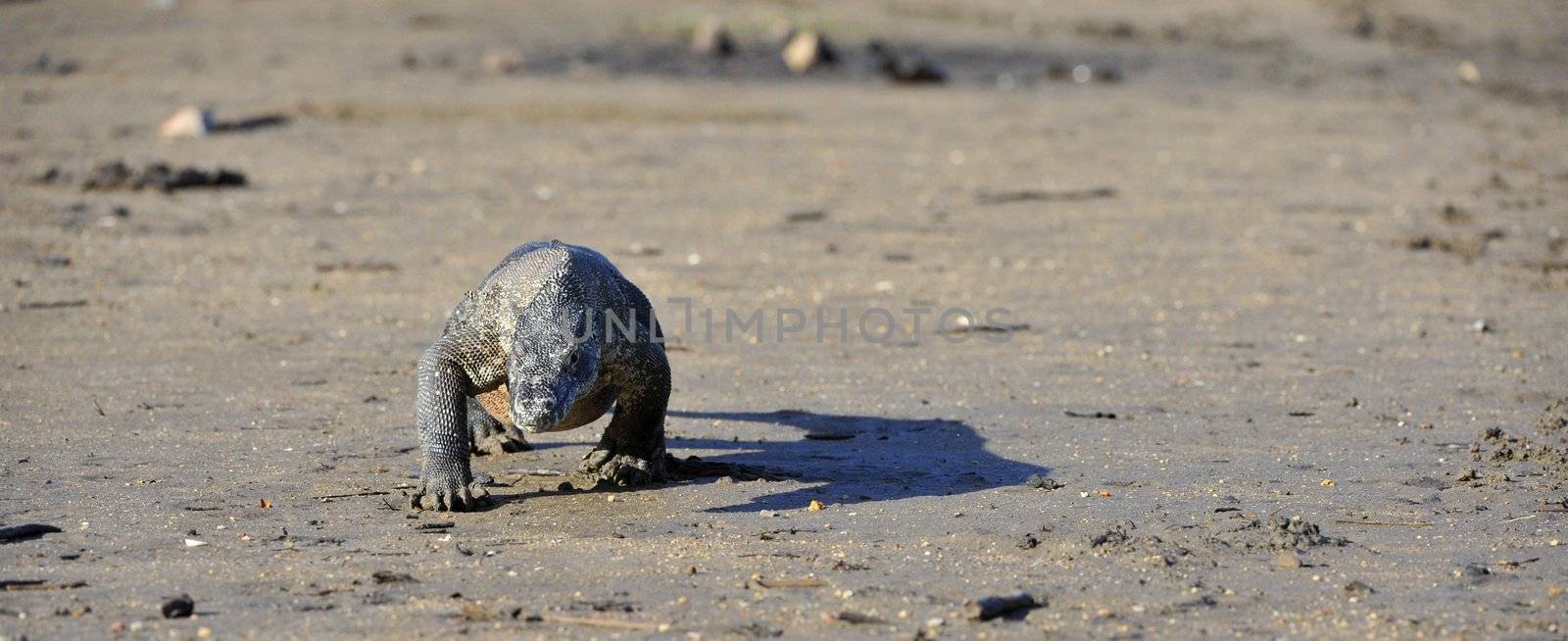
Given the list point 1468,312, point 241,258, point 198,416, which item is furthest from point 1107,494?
point 241,258

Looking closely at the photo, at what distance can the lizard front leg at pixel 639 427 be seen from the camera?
22.0 ft

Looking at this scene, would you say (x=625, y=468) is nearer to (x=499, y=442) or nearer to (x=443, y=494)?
(x=443, y=494)

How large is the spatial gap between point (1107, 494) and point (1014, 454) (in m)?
0.70

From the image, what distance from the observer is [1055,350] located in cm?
942

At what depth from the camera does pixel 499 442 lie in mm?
7457

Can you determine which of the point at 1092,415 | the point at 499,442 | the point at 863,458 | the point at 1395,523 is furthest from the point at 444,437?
the point at 1395,523

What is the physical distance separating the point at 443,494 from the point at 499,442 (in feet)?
3.54

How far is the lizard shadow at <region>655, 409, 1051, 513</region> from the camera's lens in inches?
269

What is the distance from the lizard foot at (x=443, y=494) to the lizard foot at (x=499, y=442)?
99cm

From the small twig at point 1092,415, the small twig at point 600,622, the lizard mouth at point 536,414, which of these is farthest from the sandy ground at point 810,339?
the lizard mouth at point 536,414

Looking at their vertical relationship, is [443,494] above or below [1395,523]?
above

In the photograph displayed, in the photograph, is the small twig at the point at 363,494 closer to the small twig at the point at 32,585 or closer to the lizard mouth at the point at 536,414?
the lizard mouth at the point at 536,414

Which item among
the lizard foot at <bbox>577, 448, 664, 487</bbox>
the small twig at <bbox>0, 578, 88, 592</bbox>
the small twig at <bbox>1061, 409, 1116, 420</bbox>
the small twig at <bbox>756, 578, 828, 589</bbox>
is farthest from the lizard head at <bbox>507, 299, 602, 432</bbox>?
the small twig at <bbox>1061, 409, 1116, 420</bbox>

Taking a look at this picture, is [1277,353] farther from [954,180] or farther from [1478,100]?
[1478,100]
